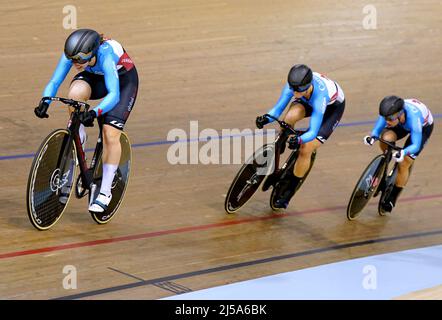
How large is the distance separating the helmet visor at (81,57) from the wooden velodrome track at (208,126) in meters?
0.97

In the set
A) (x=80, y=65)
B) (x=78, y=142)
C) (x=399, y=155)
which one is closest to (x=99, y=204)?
(x=78, y=142)

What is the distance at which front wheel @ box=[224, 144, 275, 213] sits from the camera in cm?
564

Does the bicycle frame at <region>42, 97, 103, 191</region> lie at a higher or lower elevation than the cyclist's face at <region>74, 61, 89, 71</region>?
lower

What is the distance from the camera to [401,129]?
5.96m

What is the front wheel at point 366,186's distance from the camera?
582 cm

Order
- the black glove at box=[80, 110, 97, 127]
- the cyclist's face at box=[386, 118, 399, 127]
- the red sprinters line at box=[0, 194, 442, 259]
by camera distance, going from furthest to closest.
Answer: the cyclist's face at box=[386, 118, 399, 127], the red sprinters line at box=[0, 194, 442, 259], the black glove at box=[80, 110, 97, 127]

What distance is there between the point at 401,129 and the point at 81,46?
7.30ft

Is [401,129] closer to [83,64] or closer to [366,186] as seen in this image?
[366,186]

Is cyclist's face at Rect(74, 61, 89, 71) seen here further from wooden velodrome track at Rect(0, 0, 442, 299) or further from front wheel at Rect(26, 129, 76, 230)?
wooden velodrome track at Rect(0, 0, 442, 299)

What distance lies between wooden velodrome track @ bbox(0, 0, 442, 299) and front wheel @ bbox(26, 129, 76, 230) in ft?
0.40

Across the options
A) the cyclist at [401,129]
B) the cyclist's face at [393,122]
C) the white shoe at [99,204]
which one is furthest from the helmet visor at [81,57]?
the cyclist's face at [393,122]

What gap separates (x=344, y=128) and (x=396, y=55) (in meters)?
2.14

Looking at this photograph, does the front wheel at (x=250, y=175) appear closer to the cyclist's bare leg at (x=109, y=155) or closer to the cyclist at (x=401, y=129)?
the cyclist at (x=401, y=129)

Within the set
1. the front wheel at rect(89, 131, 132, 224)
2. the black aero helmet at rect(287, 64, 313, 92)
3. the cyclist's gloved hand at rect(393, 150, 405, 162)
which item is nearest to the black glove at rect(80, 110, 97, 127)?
the front wheel at rect(89, 131, 132, 224)
